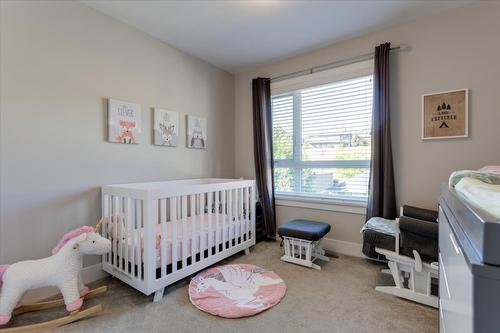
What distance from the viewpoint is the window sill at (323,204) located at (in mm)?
2664

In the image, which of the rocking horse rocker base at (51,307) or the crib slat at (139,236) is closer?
the rocking horse rocker base at (51,307)

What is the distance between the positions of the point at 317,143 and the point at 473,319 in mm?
2603

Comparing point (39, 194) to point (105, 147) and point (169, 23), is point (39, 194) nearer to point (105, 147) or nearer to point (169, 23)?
point (105, 147)

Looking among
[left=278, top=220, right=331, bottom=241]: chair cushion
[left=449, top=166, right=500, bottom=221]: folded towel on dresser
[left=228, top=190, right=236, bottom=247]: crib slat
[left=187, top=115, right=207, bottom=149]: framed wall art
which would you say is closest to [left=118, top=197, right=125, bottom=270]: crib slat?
[left=228, top=190, right=236, bottom=247]: crib slat

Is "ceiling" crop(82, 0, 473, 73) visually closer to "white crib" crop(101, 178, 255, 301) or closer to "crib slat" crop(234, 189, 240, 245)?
"white crib" crop(101, 178, 255, 301)

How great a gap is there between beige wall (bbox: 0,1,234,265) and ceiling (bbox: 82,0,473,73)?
288 millimetres

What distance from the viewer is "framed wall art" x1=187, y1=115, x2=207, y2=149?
2986 millimetres

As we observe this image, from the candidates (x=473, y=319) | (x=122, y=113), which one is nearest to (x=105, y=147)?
(x=122, y=113)

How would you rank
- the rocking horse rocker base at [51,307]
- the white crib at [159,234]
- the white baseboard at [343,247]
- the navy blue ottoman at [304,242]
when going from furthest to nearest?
1. the white baseboard at [343,247]
2. the navy blue ottoman at [304,242]
3. the white crib at [159,234]
4. the rocking horse rocker base at [51,307]

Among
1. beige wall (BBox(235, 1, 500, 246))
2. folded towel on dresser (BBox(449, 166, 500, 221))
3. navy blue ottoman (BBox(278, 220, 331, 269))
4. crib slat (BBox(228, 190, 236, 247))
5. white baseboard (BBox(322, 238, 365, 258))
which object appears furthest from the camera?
white baseboard (BBox(322, 238, 365, 258))

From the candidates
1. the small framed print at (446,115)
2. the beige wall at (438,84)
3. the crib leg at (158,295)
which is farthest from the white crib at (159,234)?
the small framed print at (446,115)

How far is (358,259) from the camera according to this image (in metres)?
2.59

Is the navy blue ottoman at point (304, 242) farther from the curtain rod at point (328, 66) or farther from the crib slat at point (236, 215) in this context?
the curtain rod at point (328, 66)

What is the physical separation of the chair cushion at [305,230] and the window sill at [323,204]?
0.36 meters
